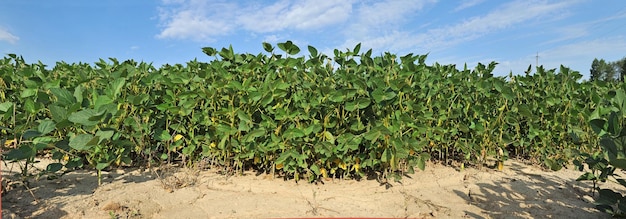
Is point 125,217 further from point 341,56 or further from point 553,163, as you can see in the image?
point 553,163

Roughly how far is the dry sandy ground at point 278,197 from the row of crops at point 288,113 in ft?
0.55

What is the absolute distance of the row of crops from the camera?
9.42 feet

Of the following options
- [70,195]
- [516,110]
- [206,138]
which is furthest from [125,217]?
[516,110]

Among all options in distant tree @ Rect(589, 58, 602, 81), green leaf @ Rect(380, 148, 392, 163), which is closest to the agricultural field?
green leaf @ Rect(380, 148, 392, 163)

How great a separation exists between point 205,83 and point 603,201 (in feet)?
10.4

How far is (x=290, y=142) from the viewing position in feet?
9.99

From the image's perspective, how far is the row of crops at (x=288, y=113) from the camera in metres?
2.87

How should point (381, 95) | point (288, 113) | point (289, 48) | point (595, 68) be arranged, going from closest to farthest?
point (381, 95) < point (288, 113) < point (289, 48) < point (595, 68)

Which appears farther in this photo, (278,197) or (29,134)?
(278,197)

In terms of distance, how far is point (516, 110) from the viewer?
3928mm

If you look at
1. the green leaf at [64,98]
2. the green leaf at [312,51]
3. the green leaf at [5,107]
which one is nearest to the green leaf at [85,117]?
the green leaf at [64,98]

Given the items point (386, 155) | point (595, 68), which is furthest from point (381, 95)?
point (595, 68)

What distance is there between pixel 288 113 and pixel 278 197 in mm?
646

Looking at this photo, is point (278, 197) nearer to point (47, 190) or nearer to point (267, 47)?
point (267, 47)
